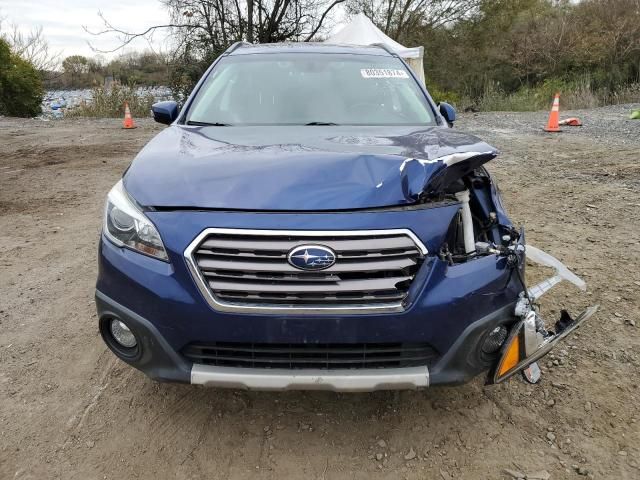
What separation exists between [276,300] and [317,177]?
0.52 metres

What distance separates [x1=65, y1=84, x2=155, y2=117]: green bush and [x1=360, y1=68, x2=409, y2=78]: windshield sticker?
576 inches

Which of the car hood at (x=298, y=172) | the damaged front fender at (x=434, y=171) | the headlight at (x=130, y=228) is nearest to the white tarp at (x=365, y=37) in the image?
the car hood at (x=298, y=172)

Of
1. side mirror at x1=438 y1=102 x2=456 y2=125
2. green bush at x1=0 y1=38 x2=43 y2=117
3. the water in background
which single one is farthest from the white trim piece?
green bush at x1=0 y1=38 x2=43 y2=117

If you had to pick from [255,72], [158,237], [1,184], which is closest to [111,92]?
[1,184]

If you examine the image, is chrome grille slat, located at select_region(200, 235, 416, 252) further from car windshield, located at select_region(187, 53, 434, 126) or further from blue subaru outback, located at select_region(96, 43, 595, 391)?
car windshield, located at select_region(187, 53, 434, 126)

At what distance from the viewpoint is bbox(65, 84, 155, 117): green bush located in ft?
54.3

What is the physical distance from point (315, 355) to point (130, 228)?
893mm

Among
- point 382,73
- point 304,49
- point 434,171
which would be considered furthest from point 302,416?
point 304,49

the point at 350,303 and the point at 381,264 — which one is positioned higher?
the point at 381,264

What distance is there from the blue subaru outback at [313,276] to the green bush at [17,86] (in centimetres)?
2110

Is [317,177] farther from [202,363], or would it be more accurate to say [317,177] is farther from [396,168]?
[202,363]

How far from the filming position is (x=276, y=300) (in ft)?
5.95

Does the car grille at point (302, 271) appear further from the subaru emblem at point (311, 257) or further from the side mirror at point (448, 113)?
the side mirror at point (448, 113)

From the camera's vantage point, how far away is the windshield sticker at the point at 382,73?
11.2 ft
